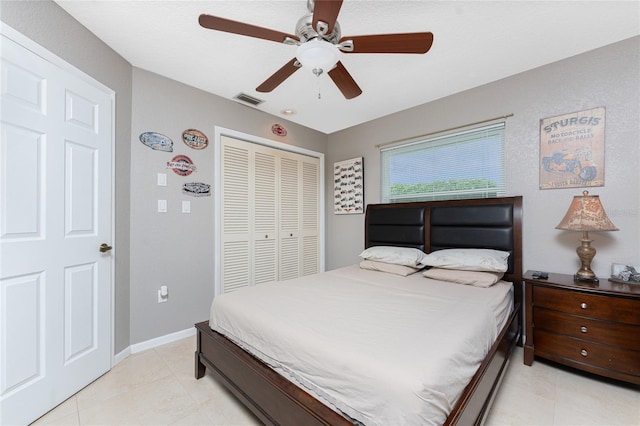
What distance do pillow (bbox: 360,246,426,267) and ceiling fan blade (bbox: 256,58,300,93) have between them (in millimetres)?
1984

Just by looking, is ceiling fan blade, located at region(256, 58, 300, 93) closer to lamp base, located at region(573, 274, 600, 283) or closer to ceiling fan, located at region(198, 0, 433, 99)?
ceiling fan, located at region(198, 0, 433, 99)

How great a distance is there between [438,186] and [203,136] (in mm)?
2716

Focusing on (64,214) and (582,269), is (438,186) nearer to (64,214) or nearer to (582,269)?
(582,269)

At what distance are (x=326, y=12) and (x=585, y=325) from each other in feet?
8.71

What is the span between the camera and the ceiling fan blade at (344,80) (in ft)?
5.68

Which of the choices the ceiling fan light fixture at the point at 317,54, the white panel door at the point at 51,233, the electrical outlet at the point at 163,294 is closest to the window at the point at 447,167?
the ceiling fan light fixture at the point at 317,54

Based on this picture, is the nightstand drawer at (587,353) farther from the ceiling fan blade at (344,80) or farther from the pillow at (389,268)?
the ceiling fan blade at (344,80)

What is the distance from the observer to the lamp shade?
192cm

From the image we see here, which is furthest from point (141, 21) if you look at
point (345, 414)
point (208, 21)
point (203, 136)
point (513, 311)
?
point (513, 311)

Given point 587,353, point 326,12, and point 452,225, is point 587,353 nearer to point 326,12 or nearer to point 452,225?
point 452,225

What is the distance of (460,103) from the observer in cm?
289

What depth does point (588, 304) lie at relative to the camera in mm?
1879

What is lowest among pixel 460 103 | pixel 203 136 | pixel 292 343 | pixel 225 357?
pixel 225 357

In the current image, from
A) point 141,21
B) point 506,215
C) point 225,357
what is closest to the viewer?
point 225,357
